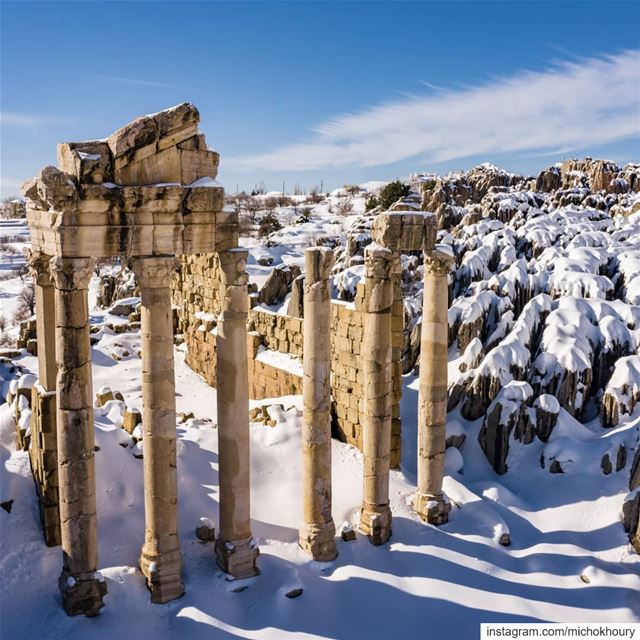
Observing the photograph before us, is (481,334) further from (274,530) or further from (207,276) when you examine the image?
(274,530)

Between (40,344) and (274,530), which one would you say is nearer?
(40,344)

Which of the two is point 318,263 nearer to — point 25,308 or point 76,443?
point 76,443

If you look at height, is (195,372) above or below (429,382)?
below

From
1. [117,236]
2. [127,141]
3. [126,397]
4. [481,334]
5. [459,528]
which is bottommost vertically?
[459,528]

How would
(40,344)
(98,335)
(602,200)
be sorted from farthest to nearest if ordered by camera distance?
(602,200) → (98,335) → (40,344)

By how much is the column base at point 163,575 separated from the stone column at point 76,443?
74cm

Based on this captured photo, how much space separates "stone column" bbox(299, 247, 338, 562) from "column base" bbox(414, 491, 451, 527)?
2.36m

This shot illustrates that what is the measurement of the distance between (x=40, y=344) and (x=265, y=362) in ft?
28.8

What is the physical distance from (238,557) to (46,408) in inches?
167

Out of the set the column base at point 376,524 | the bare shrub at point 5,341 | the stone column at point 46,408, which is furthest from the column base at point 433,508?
the bare shrub at point 5,341

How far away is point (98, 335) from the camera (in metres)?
26.2

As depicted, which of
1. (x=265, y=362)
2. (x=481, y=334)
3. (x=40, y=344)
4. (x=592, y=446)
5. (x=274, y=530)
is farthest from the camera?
(x=481, y=334)

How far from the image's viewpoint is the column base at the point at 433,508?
→ 12.8 m

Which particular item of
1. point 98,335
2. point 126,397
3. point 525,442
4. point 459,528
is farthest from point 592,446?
point 98,335
